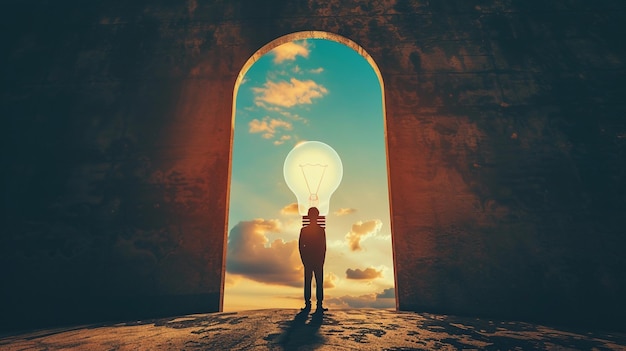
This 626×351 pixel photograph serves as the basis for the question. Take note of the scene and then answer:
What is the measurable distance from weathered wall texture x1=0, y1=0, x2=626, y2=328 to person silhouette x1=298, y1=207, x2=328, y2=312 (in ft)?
3.10

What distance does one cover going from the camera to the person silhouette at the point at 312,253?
11.9 ft

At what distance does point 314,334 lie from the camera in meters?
2.55

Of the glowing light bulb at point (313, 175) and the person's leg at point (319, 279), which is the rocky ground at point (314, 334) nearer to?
the person's leg at point (319, 279)

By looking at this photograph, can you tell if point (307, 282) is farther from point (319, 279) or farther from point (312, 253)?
point (312, 253)

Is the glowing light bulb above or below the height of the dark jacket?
above

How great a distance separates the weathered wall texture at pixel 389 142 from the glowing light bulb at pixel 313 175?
32.2 inches

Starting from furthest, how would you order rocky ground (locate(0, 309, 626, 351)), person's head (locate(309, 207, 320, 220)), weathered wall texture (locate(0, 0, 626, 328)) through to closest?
weathered wall texture (locate(0, 0, 626, 328)) → person's head (locate(309, 207, 320, 220)) → rocky ground (locate(0, 309, 626, 351))

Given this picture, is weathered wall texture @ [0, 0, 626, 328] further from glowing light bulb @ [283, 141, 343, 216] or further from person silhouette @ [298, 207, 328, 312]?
person silhouette @ [298, 207, 328, 312]

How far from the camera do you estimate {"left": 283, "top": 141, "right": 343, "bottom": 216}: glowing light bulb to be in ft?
12.9

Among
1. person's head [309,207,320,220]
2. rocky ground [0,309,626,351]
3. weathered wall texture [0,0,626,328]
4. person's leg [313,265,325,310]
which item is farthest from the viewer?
weathered wall texture [0,0,626,328]

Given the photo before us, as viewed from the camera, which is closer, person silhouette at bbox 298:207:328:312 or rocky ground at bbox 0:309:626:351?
rocky ground at bbox 0:309:626:351

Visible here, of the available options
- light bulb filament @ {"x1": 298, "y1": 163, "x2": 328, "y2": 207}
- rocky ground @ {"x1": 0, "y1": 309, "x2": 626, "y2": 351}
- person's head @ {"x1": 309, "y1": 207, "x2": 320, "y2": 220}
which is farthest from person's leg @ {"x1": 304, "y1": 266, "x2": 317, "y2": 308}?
light bulb filament @ {"x1": 298, "y1": 163, "x2": 328, "y2": 207}

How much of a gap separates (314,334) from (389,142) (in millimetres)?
2583

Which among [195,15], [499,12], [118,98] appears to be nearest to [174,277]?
[118,98]
